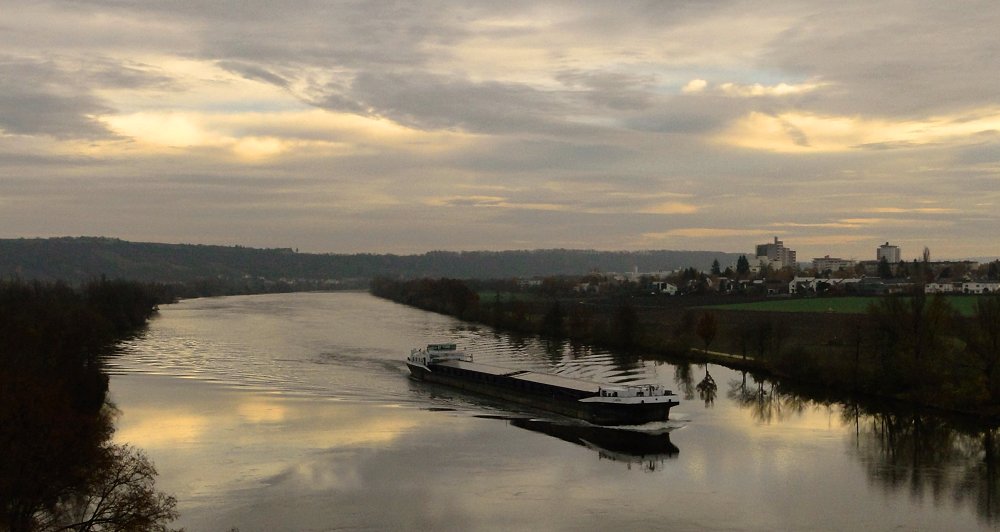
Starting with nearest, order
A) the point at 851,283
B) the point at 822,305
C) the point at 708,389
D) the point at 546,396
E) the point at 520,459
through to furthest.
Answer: the point at 520,459 < the point at 546,396 < the point at 708,389 < the point at 822,305 < the point at 851,283

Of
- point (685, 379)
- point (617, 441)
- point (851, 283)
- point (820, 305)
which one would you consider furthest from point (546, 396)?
point (851, 283)

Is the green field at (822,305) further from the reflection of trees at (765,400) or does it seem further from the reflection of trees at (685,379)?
the reflection of trees at (765,400)

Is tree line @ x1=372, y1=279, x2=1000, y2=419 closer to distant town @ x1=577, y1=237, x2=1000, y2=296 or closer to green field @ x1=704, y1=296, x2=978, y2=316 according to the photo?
green field @ x1=704, y1=296, x2=978, y2=316

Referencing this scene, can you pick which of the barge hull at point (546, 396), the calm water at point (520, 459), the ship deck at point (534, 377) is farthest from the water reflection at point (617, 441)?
the ship deck at point (534, 377)

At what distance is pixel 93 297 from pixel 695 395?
59.0 m

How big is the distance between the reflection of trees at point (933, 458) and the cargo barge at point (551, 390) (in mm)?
8022

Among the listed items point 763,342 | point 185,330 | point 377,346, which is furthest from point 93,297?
point 763,342

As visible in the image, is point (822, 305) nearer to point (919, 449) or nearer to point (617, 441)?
point (919, 449)

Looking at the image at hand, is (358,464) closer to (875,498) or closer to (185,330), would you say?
(875,498)

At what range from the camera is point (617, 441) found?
112ft

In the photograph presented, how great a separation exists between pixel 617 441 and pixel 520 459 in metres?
5.45

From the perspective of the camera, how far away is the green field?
75000mm

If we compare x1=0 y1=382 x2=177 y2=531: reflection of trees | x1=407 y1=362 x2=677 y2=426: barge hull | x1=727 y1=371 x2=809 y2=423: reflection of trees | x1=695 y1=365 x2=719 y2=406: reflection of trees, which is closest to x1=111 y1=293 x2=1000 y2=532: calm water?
x1=695 y1=365 x2=719 y2=406: reflection of trees

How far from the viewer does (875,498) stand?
2566 cm
